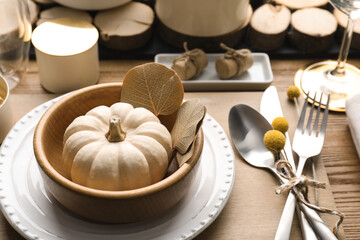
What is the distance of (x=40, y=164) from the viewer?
0.53 m

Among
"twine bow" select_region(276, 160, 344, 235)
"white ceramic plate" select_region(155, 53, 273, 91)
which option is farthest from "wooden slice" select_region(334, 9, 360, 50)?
"twine bow" select_region(276, 160, 344, 235)

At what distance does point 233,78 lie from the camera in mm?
865

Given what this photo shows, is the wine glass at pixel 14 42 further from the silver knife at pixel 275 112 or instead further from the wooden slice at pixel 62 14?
the silver knife at pixel 275 112

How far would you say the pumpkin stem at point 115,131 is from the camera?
0.53m

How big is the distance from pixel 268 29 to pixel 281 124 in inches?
11.2

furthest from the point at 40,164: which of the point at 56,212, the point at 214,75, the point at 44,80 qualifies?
the point at 214,75

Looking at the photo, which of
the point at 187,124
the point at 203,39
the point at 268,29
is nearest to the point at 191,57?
the point at 203,39

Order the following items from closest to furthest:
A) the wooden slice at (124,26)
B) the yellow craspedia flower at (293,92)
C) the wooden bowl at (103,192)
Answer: the wooden bowl at (103,192), the yellow craspedia flower at (293,92), the wooden slice at (124,26)

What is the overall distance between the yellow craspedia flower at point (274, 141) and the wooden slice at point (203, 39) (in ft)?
0.98

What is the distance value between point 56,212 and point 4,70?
15.1 inches

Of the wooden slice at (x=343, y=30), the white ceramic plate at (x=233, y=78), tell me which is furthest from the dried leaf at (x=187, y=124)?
the wooden slice at (x=343, y=30)

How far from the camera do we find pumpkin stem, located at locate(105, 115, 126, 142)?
0.53 m

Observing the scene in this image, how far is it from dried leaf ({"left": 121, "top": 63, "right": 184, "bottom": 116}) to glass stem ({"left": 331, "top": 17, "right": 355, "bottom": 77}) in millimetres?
361

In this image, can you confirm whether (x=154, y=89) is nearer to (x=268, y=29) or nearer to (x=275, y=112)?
(x=275, y=112)
